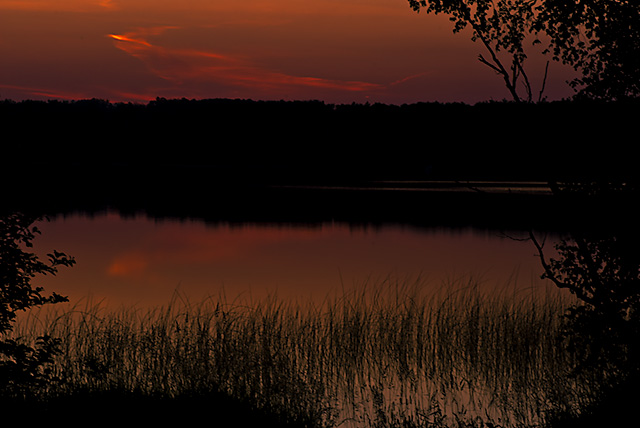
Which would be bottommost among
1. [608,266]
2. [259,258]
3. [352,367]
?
[259,258]

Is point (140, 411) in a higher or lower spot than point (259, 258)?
higher

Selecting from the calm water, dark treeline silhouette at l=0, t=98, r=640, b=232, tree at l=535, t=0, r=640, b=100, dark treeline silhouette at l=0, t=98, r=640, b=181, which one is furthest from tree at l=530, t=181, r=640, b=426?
dark treeline silhouette at l=0, t=98, r=640, b=181

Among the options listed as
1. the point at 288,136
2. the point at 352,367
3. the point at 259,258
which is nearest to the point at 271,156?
the point at 288,136

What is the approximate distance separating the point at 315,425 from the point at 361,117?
428ft

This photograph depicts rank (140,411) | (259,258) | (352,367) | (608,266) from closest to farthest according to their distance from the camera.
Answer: (608,266)
(140,411)
(352,367)
(259,258)

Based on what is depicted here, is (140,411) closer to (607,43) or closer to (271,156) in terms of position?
(607,43)

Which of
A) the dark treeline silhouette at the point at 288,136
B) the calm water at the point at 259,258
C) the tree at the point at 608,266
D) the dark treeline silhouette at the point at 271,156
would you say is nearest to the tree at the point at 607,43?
the tree at the point at 608,266

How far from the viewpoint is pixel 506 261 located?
3572 centimetres

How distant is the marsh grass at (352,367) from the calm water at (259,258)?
5177mm

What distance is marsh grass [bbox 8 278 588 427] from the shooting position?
11.4 m

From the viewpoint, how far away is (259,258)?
37.7 m

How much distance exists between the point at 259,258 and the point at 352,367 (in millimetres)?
23406

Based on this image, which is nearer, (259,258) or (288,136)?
(259,258)

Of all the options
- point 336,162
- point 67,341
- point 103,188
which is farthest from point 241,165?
point 67,341
